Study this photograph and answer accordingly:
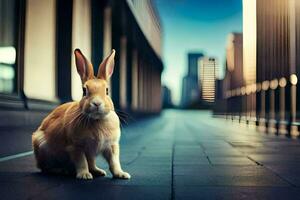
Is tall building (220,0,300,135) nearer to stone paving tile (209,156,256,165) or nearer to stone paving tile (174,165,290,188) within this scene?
stone paving tile (209,156,256,165)

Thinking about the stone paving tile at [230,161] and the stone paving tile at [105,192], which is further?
the stone paving tile at [230,161]

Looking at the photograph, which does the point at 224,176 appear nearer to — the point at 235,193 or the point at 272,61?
the point at 235,193

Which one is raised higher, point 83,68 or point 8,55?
point 8,55

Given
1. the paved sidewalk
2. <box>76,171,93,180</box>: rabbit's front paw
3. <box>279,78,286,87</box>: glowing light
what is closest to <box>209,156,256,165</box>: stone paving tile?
the paved sidewalk

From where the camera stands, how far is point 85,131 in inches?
196

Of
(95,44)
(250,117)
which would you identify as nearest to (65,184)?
(95,44)

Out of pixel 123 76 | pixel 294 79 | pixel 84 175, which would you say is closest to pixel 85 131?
pixel 84 175

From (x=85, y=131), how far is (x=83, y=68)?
60 cm

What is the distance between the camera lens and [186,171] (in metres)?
6.32

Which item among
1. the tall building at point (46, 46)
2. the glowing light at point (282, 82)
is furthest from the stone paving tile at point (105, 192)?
the glowing light at point (282, 82)

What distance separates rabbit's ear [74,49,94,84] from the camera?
15.6 feet

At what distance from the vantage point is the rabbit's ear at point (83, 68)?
4766mm

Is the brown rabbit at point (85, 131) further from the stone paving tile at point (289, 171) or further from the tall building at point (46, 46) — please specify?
the tall building at point (46, 46)

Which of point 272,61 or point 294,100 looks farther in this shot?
point 294,100
